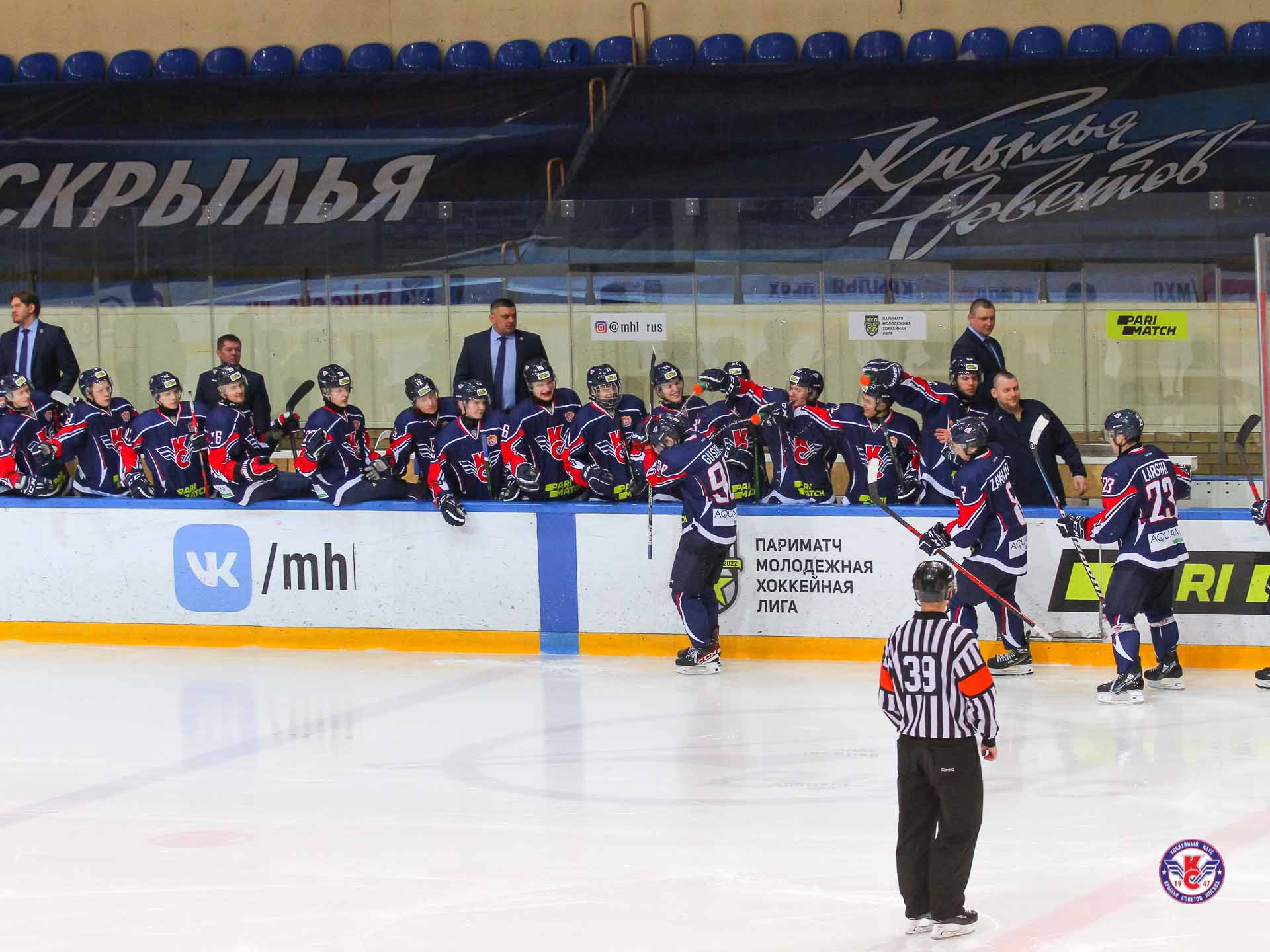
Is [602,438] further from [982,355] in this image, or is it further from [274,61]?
[274,61]

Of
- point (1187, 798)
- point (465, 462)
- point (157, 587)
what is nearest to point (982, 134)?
point (465, 462)

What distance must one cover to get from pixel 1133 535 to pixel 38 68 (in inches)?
517

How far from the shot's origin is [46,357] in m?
11.6

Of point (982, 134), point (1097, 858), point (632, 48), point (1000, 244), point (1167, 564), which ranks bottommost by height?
point (1097, 858)

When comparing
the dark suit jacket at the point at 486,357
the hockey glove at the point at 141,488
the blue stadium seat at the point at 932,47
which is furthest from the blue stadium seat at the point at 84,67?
the dark suit jacket at the point at 486,357

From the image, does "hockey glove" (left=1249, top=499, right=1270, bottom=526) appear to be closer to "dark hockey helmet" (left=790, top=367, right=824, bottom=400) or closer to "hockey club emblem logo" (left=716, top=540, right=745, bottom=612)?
"dark hockey helmet" (left=790, top=367, right=824, bottom=400)

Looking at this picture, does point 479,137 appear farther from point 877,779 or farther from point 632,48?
point 877,779

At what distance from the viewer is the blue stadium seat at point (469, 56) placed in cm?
1695

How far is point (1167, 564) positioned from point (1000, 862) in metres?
2.96

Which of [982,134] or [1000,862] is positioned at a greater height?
[982,134]

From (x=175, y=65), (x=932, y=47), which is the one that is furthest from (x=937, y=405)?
(x=175, y=65)

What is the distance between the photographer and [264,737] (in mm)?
8273

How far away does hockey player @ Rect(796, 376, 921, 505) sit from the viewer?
1002 cm

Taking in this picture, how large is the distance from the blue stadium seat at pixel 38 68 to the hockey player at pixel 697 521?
10651 millimetres
